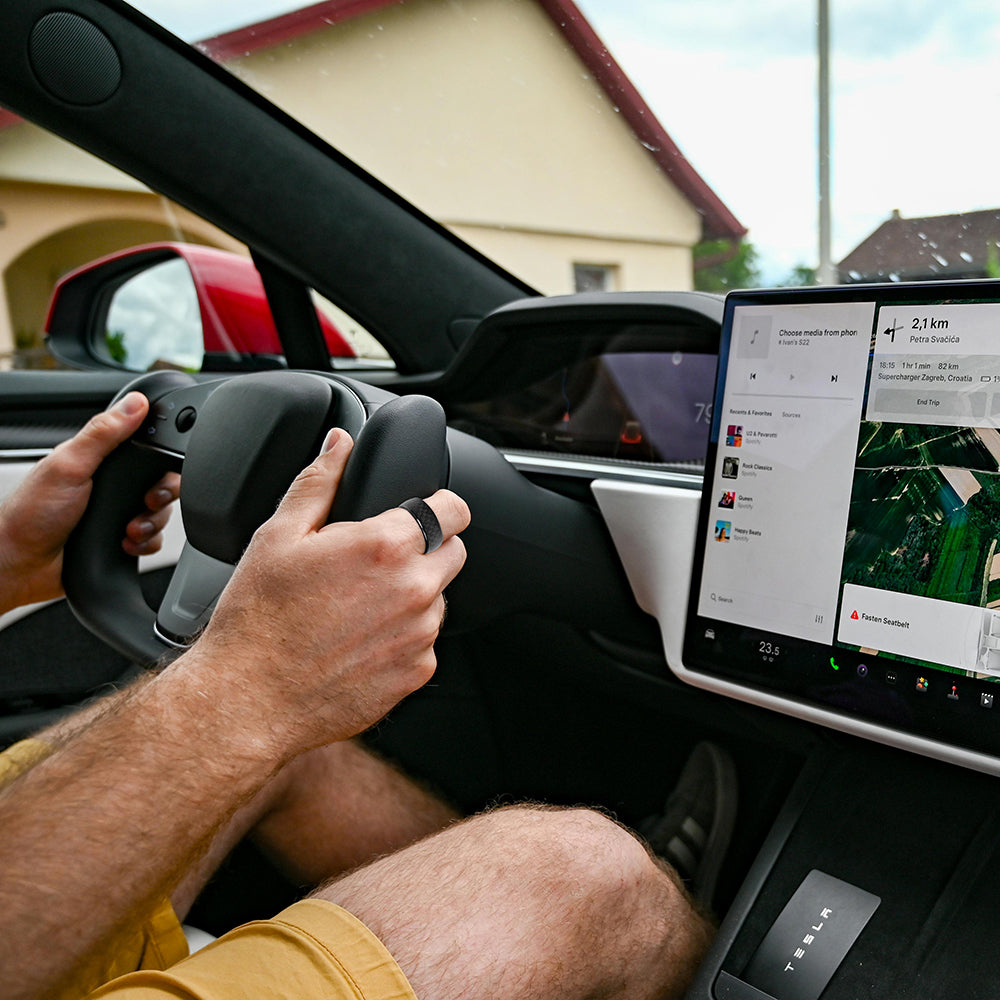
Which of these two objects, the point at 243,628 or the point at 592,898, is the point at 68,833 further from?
the point at 592,898

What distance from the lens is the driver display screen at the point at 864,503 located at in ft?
3.03

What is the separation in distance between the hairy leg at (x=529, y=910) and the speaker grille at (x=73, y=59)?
4.14 feet

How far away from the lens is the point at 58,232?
434 centimetres

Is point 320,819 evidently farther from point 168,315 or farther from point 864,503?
point 168,315

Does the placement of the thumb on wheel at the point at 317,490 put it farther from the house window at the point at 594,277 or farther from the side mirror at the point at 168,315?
the side mirror at the point at 168,315

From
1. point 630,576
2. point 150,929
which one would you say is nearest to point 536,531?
point 630,576

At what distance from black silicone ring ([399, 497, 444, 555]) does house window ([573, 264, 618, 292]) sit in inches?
34.8

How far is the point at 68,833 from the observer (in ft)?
2.59

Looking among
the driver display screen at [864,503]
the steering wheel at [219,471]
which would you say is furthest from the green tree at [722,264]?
the steering wheel at [219,471]

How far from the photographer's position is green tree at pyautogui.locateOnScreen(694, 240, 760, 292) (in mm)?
1456

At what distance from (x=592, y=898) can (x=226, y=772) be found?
1.42ft

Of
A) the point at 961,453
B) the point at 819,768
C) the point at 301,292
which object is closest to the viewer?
the point at 961,453

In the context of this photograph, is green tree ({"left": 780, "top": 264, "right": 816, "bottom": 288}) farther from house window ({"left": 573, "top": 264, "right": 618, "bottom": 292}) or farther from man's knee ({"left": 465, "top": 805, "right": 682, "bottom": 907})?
man's knee ({"left": 465, "top": 805, "right": 682, "bottom": 907})

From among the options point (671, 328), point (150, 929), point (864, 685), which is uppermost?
point (671, 328)
